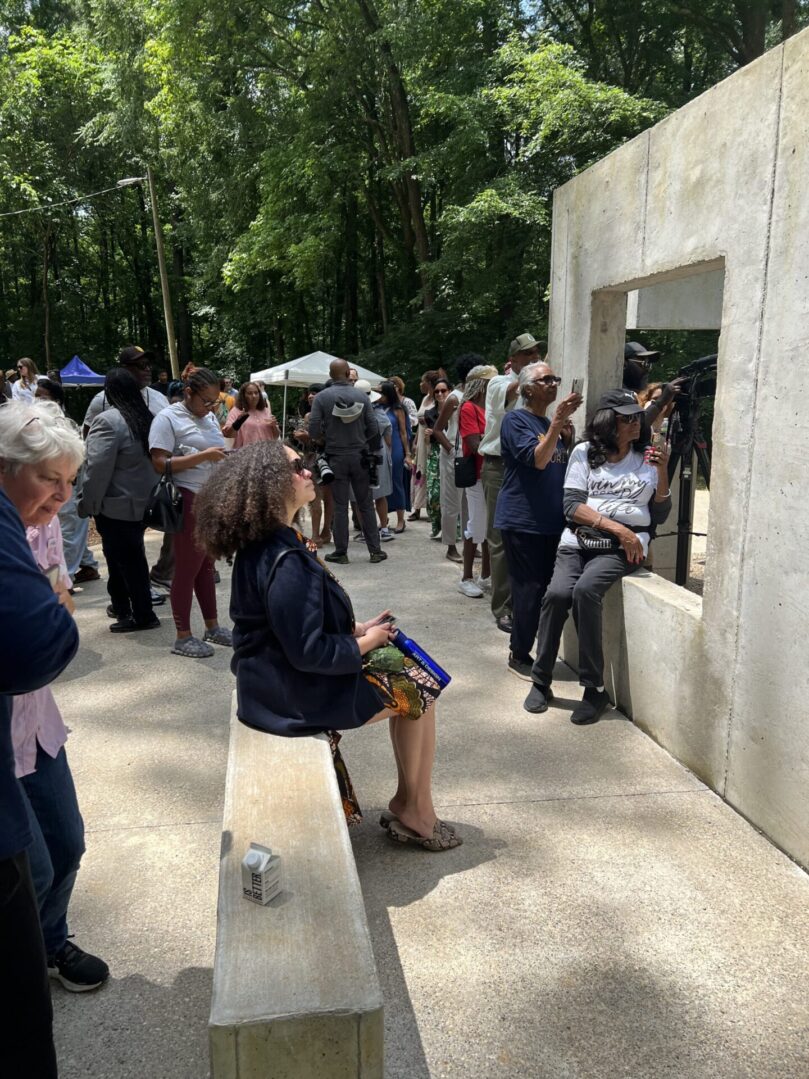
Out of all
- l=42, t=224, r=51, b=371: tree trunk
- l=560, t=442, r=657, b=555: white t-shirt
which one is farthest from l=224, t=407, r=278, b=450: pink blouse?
l=42, t=224, r=51, b=371: tree trunk

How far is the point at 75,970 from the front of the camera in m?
2.31

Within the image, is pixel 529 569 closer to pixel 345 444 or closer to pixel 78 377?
pixel 345 444

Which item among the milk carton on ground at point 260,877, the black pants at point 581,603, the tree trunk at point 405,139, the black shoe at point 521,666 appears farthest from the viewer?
the tree trunk at point 405,139

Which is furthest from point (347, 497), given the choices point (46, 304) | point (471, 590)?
point (46, 304)

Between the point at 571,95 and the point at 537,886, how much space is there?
13934 mm

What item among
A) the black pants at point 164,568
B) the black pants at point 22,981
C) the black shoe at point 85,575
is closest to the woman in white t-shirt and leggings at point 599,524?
the black pants at point 22,981

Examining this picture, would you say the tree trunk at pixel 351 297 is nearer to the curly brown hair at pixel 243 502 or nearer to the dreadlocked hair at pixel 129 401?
the dreadlocked hair at pixel 129 401

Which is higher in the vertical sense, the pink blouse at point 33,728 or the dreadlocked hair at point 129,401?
the dreadlocked hair at point 129,401

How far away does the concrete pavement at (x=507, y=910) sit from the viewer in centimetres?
213

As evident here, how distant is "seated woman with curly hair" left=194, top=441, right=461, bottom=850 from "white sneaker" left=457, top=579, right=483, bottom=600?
3.92 metres

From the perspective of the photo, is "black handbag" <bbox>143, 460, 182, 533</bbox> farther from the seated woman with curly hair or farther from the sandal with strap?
the sandal with strap

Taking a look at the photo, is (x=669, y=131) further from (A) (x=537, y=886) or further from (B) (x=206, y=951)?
(B) (x=206, y=951)

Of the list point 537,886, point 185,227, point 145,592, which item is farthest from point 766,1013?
point 185,227

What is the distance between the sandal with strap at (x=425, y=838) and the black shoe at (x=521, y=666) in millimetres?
1849
